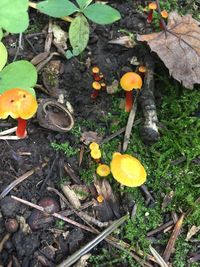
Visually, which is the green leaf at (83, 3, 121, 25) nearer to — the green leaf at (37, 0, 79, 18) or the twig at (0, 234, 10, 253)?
the green leaf at (37, 0, 79, 18)

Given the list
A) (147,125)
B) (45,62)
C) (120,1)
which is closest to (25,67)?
(45,62)

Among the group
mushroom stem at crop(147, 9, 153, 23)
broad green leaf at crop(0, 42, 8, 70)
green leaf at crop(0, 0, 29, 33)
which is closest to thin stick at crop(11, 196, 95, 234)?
broad green leaf at crop(0, 42, 8, 70)

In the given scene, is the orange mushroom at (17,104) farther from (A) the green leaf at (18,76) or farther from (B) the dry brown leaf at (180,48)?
(B) the dry brown leaf at (180,48)

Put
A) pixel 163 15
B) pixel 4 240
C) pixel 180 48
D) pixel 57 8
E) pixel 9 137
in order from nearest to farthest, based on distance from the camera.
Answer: pixel 4 240 < pixel 9 137 < pixel 57 8 < pixel 180 48 < pixel 163 15

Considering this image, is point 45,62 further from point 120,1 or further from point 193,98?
point 193,98

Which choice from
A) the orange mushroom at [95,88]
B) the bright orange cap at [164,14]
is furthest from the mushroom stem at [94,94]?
the bright orange cap at [164,14]

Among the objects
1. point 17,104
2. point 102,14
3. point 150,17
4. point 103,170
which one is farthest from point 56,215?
point 150,17

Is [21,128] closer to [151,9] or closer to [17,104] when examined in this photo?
[17,104]
